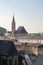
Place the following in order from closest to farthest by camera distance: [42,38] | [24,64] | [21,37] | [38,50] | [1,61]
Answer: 1. [1,61]
2. [24,64]
3. [38,50]
4. [42,38]
5. [21,37]

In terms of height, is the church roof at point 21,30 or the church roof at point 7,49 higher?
the church roof at point 7,49

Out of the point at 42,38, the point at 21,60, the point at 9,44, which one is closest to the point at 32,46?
the point at 42,38

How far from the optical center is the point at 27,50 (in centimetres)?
3903

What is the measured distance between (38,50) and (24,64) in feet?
47.3

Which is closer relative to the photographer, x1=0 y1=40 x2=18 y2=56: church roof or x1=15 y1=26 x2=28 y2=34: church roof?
x1=0 y1=40 x2=18 y2=56: church roof

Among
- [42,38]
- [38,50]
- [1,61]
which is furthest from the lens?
[42,38]

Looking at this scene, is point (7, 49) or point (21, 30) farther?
point (21, 30)

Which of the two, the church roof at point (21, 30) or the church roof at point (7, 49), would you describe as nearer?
the church roof at point (7, 49)

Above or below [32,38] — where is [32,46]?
above

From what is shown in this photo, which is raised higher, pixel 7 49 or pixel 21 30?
pixel 7 49

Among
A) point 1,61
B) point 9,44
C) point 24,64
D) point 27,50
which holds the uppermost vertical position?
point 9,44

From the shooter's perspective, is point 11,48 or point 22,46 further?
point 22,46

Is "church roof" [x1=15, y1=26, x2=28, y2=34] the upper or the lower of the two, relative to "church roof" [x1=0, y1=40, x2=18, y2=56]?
lower

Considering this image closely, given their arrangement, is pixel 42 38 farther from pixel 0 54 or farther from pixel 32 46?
pixel 0 54
